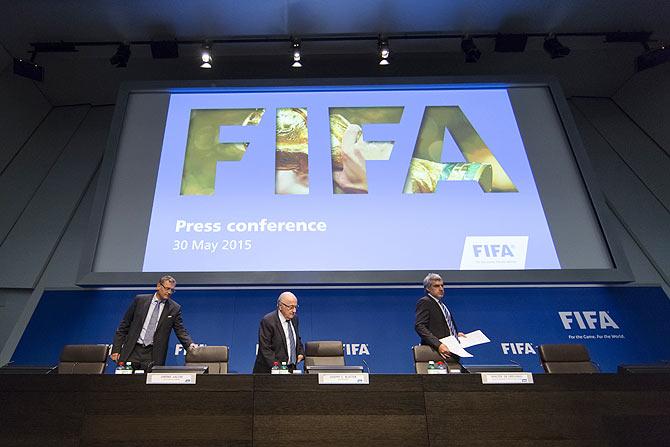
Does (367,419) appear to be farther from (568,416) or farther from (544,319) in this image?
(544,319)

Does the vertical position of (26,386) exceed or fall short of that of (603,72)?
it falls short

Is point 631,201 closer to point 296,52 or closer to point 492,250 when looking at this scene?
point 492,250

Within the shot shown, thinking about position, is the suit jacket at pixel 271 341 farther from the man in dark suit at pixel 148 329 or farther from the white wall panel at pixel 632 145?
the white wall panel at pixel 632 145

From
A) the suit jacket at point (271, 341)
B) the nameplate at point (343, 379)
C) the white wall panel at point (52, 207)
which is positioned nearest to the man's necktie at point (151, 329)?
the suit jacket at point (271, 341)

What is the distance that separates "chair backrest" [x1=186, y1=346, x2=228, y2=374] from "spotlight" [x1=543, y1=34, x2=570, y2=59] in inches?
216

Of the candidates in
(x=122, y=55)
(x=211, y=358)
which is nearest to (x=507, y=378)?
(x=211, y=358)

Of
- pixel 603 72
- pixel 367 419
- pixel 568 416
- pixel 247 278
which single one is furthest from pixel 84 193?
pixel 603 72

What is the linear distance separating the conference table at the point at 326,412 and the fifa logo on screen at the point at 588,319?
308 cm

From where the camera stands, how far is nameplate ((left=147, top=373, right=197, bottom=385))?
2.04 m

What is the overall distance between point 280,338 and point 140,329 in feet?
3.80

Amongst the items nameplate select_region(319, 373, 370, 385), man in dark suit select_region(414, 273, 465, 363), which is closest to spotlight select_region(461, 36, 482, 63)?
man in dark suit select_region(414, 273, 465, 363)

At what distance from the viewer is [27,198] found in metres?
6.29

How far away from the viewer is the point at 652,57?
6172 mm

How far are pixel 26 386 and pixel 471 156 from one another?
15.5ft
